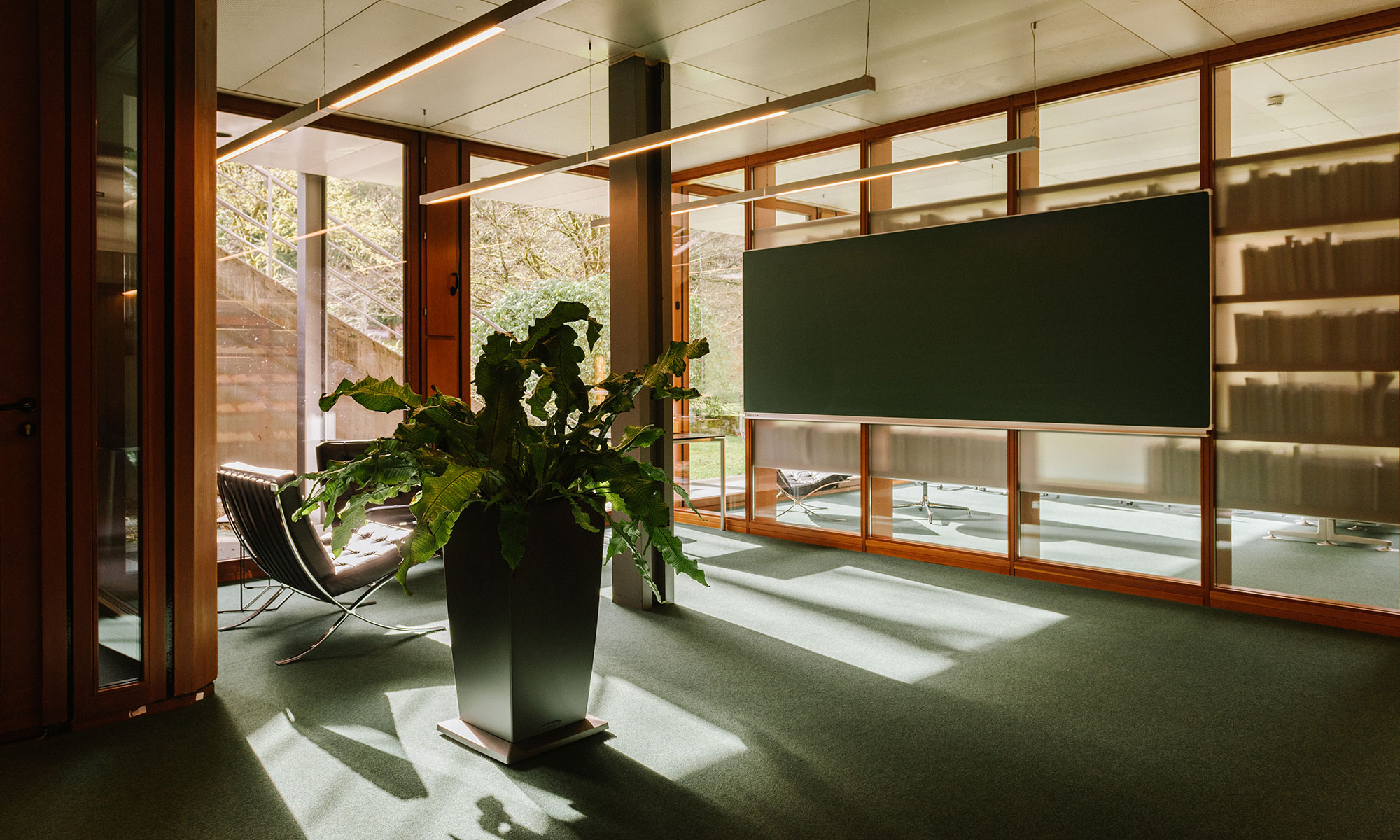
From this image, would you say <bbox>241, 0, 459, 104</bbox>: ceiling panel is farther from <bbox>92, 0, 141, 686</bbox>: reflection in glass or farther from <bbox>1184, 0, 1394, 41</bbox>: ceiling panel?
<bbox>1184, 0, 1394, 41</bbox>: ceiling panel

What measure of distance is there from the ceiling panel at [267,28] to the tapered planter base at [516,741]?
11.9 feet

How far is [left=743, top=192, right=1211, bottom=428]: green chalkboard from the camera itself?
5141 mm

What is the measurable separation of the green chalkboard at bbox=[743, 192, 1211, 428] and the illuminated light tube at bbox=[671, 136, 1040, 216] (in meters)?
0.67

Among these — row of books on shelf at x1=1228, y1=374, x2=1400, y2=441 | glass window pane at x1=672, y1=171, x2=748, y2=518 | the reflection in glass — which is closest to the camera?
the reflection in glass

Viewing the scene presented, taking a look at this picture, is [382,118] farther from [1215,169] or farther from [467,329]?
[1215,169]

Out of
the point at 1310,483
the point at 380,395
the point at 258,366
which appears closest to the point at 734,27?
the point at 380,395

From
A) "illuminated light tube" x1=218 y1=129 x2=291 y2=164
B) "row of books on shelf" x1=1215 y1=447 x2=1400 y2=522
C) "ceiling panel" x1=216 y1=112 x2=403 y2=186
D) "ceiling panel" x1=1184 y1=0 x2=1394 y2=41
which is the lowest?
"row of books on shelf" x1=1215 y1=447 x2=1400 y2=522

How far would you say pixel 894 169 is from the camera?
5.40m

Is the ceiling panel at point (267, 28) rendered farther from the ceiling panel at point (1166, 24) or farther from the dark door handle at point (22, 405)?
the ceiling panel at point (1166, 24)

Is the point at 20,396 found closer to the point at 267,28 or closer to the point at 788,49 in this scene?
the point at 267,28

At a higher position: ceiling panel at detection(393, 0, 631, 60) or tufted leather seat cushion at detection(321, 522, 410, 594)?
ceiling panel at detection(393, 0, 631, 60)

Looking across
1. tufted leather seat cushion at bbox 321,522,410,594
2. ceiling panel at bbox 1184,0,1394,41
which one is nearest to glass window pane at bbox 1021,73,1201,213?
ceiling panel at bbox 1184,0,1394,41

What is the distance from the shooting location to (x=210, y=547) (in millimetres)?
3732

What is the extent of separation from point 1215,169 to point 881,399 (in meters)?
2.56
